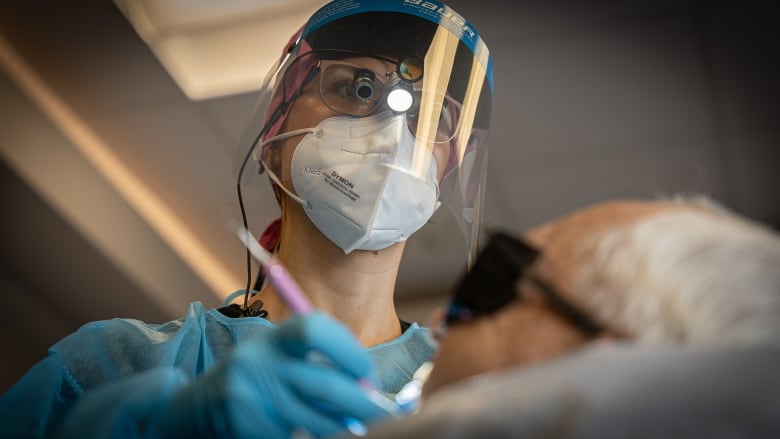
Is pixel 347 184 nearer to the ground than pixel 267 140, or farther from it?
nearer to the ground

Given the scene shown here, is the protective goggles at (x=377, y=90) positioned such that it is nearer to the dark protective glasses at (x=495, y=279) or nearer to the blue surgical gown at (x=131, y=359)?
the blue surgical gown at (x=131, y=359)

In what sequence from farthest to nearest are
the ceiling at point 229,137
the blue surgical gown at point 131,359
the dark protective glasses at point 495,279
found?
the ceiling at point 229,137, the blue surgical gown at point 131,359, the dark protective glasses at point 495,279

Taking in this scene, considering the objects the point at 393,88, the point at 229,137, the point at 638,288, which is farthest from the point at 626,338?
the point at 229,137

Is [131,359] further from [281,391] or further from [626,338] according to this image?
[626,338]

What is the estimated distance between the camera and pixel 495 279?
0.81m

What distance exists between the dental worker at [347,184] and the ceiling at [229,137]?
664 mm

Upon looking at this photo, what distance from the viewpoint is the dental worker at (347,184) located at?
1253 millimetres

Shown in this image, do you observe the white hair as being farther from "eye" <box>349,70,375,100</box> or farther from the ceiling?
the ceiling

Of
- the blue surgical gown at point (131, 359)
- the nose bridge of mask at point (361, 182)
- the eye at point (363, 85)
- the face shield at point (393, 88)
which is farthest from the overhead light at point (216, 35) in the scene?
the blue surgical gown at point (131, 359)

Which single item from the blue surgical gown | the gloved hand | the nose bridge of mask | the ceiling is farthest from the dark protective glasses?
the ceiling

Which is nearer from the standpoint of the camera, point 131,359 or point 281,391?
point 281,391

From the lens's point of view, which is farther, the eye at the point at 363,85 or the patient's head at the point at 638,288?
the eye at the point at 363,85

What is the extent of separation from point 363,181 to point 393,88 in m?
0.24

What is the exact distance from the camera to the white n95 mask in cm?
148
